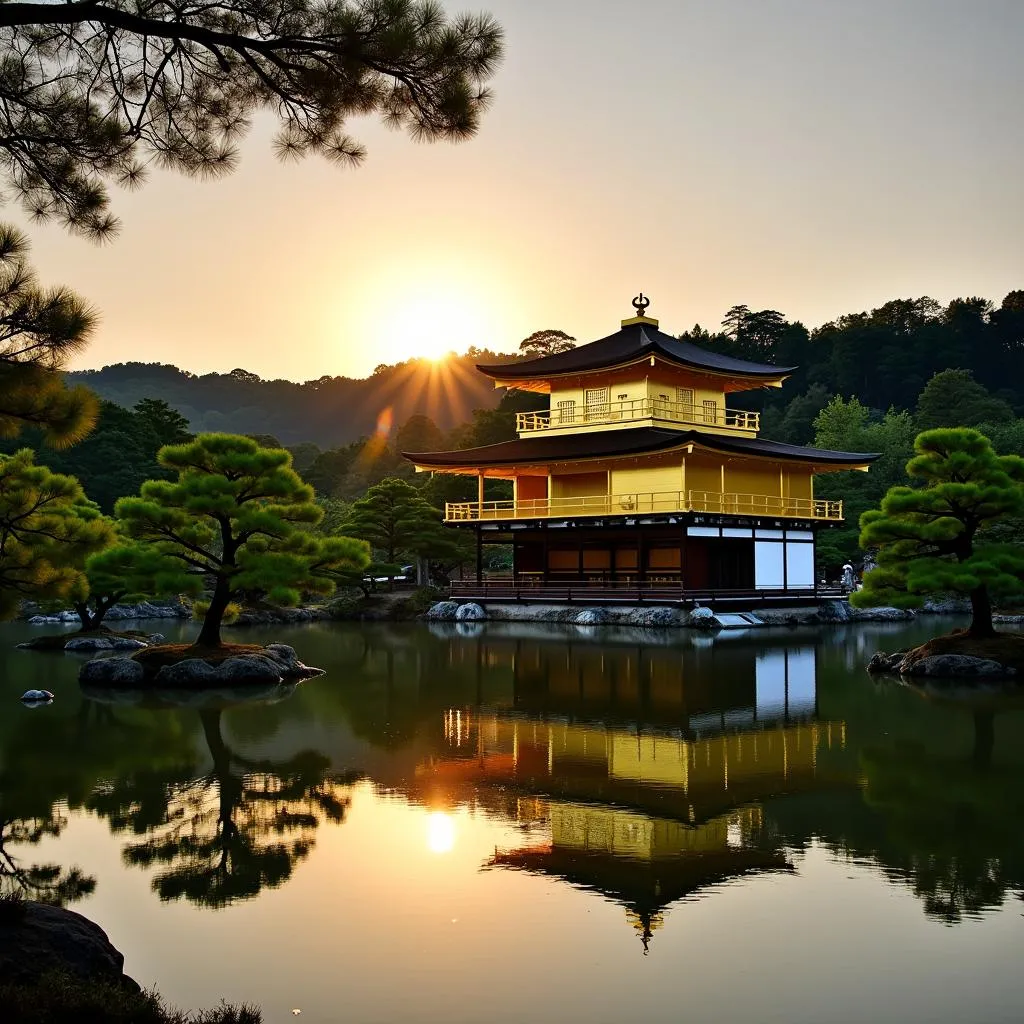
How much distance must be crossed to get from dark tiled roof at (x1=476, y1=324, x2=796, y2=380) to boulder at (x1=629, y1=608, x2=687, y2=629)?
9.11 meters

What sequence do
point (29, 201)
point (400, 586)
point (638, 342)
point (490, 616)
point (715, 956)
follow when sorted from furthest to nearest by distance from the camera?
point (400, 586) → point (638, 342) → point (490, 616) → point (29, 201) → point (715, 956)

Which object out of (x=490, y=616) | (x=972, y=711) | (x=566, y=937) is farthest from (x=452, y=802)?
(x=490, y=616)

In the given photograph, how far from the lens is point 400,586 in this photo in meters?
41.2

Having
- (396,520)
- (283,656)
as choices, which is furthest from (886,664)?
Answer: (396,520)

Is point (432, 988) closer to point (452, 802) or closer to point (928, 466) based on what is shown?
point (452, 802)

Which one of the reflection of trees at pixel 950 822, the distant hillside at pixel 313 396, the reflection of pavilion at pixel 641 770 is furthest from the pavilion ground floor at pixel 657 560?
the distant hillside at pixel 313 396

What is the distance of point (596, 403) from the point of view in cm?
3744

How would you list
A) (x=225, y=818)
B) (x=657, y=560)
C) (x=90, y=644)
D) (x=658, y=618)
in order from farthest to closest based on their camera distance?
(x=657, y=560) < (x=658, y=618) < (x=90, y=644) < (x=225, y=818)

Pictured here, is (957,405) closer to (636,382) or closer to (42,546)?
(636,382)

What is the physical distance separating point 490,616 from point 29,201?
91.8 feet

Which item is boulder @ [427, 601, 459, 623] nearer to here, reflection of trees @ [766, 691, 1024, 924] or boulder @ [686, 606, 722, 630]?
boulder @ [686, 606, 722, 630]

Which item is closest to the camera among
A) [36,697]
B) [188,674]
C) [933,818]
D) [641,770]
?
[933,818]

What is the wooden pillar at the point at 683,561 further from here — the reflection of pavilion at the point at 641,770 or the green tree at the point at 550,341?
the green tree at the point at 550,341

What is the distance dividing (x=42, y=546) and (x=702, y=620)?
70.1 ft
